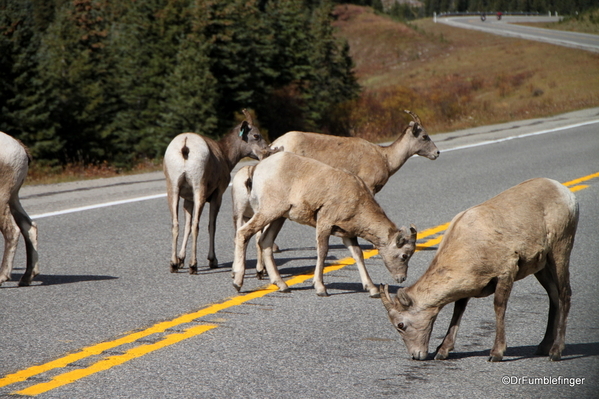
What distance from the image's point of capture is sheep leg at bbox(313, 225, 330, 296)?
683 cm

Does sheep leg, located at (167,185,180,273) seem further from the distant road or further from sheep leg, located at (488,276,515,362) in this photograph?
the distant road

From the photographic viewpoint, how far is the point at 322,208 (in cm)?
683

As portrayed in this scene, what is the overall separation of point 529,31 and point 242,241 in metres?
92.6

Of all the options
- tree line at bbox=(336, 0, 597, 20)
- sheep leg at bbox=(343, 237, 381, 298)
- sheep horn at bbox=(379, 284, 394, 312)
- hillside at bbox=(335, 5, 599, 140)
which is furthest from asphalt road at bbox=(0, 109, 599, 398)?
tree line at bbox=(336, 0, 597, 20)

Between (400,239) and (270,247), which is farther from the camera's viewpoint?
(270,247)

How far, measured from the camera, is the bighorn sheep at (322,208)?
6801 mm

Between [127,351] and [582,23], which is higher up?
[127,351]

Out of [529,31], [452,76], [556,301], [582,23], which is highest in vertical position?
[556,301]

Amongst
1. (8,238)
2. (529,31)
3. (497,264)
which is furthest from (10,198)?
(529,31)

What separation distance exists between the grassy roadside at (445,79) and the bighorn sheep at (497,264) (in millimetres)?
11065

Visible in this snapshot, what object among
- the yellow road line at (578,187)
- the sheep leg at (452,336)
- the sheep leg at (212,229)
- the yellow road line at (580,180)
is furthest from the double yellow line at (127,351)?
the yellow road line at (580,180)

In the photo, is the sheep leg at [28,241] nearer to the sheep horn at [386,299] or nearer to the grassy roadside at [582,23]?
the sheep horn at [386,299]

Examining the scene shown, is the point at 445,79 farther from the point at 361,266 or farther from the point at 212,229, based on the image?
the point at 361,266

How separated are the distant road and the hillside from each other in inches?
67.4
